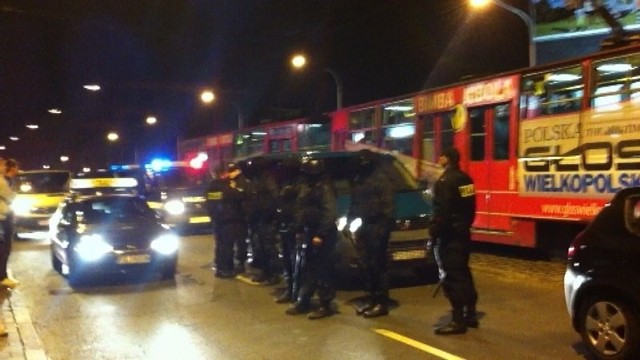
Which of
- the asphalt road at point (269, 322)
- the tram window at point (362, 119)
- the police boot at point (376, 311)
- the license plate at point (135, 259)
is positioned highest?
the tram window at point (362, 119)

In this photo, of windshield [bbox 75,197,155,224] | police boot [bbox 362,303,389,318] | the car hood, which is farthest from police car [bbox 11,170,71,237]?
police boot [bbox 362,303,389,318]

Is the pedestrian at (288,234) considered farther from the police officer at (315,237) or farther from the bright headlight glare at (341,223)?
the bright headlight glare at (341,223)

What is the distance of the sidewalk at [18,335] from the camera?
7.01 meters

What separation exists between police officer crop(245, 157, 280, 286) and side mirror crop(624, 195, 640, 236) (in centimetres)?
579

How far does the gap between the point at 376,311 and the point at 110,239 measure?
4.46 metres

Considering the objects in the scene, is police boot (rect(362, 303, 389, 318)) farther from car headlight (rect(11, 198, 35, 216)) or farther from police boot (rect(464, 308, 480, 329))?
car headlight (rect(11, 198, 35, 216))

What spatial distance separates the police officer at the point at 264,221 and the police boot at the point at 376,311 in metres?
2.83

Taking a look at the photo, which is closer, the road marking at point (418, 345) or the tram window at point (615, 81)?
the road marking at point (418, 345)

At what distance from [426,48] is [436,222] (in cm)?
4004

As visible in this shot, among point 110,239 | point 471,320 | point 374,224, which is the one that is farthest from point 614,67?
point 110,239

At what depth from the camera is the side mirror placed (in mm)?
6066

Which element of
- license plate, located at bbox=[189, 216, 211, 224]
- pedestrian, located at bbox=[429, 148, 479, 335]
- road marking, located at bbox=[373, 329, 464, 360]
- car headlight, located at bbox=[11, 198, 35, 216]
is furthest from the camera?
car headlight, located at bbox=[11, 198, 35, 216]

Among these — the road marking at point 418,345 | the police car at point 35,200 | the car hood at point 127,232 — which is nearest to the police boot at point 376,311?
the road marking at point 418,345

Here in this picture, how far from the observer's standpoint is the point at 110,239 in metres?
11.0
